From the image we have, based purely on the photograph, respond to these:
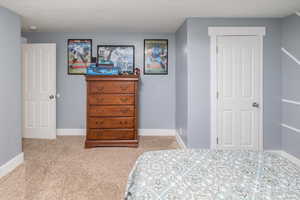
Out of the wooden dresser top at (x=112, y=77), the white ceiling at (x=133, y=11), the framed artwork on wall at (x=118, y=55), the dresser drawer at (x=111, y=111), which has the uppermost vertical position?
the white ceiling at (x=133, y=11)

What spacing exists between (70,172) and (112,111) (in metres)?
1.52

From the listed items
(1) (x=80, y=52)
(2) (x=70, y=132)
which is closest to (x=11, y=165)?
(2) (x=70, y=132)

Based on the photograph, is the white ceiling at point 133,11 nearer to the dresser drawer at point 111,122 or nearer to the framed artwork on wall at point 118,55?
the framed artwork on wall at point 118,55

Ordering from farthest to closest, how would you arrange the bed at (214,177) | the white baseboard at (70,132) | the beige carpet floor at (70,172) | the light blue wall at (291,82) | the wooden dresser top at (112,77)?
the white baseboard at (70,132)
the wooden dresser top at (112,77)
the light blue wall at (291,82)
the beige carpet floor at (70,172)
the bed at (214,177)

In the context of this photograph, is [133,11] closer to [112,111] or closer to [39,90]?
[112,111]

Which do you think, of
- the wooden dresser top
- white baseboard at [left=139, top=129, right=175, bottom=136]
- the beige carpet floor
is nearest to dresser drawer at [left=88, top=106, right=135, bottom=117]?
the wooden dresser top

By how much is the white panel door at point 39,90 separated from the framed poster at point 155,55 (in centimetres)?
197

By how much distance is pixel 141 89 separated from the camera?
5.36 m

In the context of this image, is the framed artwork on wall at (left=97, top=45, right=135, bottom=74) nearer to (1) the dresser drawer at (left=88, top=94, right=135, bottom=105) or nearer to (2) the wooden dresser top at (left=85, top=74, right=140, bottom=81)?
(2) the wooden dresser top at (left=85, top=74, right=140, bottom=81)

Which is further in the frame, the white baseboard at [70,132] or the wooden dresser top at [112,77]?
the white baseboard at [70,132]

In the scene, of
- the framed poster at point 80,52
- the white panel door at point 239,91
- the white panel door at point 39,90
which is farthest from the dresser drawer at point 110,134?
the white panel door at point 239,91

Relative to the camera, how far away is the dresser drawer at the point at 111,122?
4.46 metres

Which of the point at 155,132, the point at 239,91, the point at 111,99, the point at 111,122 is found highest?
the point at 239,91

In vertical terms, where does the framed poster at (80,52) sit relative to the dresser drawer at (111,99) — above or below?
above
